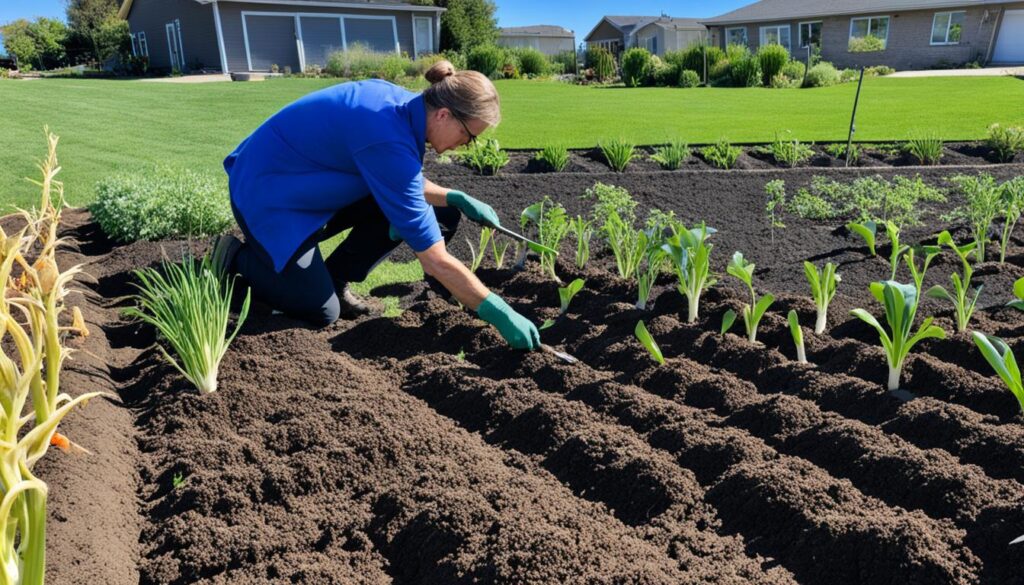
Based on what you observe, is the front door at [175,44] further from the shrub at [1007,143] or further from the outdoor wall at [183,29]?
the shrub at [1007,143]

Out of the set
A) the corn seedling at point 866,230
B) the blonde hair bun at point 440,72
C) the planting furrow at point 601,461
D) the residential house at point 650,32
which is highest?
the residential house at point 650,32

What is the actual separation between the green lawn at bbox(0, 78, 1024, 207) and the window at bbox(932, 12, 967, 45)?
1265 cm

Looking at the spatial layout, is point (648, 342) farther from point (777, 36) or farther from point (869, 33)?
point (777, 36)

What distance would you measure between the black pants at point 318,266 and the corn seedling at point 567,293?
104 cm

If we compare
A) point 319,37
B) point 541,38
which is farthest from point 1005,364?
point 541,38

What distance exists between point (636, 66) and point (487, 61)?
5805 millimetres

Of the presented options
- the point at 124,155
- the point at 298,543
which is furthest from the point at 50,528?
the point at 124,155

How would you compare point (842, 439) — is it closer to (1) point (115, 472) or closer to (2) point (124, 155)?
(1) point (115, 472)

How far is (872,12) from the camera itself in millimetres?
30531

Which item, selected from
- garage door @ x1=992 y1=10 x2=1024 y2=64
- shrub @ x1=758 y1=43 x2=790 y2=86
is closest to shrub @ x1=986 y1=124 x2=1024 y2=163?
shrub @ x1=758 y1=43 x2=790 y2=86

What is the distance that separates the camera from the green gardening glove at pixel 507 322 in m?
3.21

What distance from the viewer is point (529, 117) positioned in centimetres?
1247

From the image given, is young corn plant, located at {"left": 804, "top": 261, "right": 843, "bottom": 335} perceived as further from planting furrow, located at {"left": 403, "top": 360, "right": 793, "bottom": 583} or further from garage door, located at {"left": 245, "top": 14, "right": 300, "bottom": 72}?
garage door, located at {"left": 245, "top": 14, "right": 300, "bottom": 72}

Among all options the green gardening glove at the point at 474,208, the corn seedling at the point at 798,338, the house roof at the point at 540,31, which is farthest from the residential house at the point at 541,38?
the corn seedling at the point at 798,338
